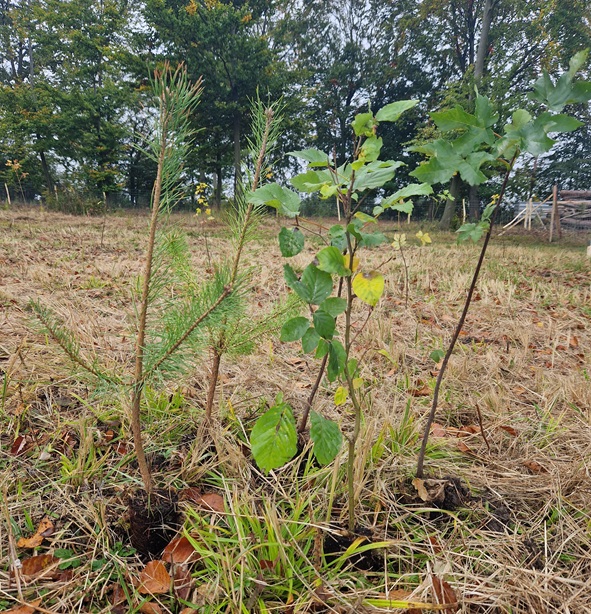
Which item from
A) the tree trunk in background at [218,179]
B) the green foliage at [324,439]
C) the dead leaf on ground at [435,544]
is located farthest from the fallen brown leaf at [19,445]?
the tree trunk in background at [218,179]

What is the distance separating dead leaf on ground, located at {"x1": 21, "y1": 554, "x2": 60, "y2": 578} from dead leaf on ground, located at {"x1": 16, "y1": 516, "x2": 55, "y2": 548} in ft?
0.13

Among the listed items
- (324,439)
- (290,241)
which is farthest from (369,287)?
(324,439)

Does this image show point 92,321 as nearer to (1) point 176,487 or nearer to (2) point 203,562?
(1) point 176,487

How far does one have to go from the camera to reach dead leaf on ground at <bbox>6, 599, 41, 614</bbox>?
724 mm

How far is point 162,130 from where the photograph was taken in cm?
78

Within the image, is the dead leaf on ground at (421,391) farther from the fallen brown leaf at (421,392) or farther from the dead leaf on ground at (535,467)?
the dead leaf on ground at (535,467)

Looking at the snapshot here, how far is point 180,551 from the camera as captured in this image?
2.94 ft

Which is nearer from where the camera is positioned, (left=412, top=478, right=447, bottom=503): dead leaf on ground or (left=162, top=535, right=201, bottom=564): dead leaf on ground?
(left=162, top=535, right=201, bottom=564): dead leaf on ground

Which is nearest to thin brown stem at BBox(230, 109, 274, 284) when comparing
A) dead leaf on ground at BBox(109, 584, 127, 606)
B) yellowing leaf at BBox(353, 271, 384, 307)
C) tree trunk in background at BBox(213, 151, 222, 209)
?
yellowing leaf at BBox(353, 271, 384, 307)

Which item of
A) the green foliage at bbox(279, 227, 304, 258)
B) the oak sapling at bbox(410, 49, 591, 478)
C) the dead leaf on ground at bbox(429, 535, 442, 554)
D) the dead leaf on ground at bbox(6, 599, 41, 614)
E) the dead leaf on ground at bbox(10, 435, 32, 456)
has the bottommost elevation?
the dead leaf on ground at bbox(429, 535, 442, 554)

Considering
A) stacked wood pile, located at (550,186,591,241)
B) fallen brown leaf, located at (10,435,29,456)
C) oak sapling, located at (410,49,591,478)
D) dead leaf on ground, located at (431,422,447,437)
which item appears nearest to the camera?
oak sapling, located at (410,49,591,478)

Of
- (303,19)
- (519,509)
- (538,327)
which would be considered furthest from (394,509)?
(303,19)

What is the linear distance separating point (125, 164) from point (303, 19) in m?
13.6

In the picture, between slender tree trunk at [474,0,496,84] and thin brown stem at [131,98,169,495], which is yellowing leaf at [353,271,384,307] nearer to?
thin brown stem at [131,98,169,495]
